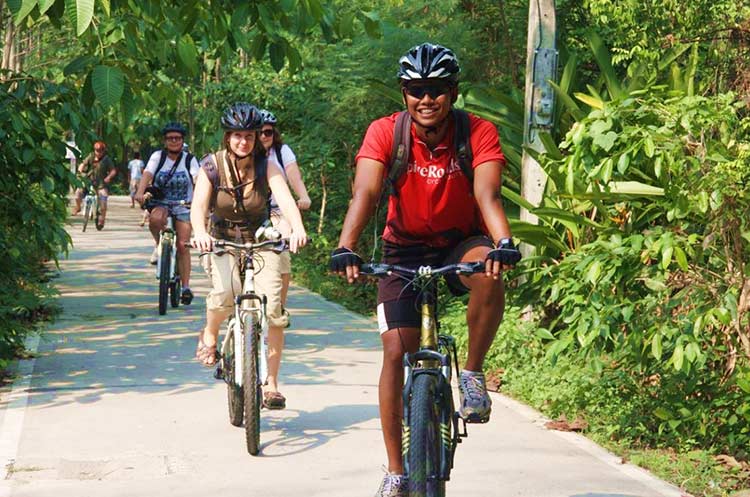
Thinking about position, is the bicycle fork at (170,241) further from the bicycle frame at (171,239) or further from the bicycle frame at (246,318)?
the bicycle frame at (246,318)

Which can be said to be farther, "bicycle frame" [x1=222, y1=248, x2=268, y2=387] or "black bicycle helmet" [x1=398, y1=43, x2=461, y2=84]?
"bicycle frame" [x1=222, y1=248, x2=268, y2=387]

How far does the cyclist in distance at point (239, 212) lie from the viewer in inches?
324

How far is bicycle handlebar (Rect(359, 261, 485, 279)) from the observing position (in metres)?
5.23

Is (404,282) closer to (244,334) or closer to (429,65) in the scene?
(429,65)

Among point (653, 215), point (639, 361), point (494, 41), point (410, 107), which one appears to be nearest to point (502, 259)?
point (410, 107)

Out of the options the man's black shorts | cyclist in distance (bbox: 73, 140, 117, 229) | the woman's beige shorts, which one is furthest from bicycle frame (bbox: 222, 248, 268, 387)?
cyclist in distance (bbox: 73, 140, 117, 229)

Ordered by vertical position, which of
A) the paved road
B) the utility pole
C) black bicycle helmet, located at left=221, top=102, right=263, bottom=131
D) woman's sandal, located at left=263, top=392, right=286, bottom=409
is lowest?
the paved road

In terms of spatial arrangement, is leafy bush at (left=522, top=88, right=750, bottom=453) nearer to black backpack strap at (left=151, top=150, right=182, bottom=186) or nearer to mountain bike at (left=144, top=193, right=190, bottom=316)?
mountain bike at (left=144, top=193, right=190, bottom=316)

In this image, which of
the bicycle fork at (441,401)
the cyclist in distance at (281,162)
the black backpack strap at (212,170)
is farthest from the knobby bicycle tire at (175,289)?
the bicycle fork at (441,401)

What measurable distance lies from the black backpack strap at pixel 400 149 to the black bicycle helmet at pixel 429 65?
0.65ft

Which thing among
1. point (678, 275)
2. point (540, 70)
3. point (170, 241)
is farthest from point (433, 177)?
point (170, 241)

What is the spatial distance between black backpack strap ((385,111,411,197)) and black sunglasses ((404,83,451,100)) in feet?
0.37

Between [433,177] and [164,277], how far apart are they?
28.1ft

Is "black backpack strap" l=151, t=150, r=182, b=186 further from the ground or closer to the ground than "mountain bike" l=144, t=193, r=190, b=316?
further from the ground
